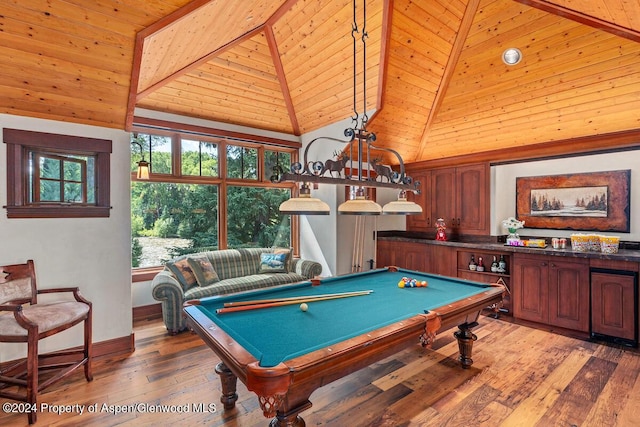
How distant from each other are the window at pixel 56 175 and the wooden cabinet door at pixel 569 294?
17.4 ft

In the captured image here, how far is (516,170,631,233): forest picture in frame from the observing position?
4102mm

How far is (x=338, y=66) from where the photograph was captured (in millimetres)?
4262

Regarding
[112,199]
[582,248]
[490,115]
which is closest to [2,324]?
[112,199]

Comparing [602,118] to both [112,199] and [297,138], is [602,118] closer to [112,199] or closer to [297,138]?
[297,138]

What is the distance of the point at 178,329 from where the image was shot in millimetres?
3793

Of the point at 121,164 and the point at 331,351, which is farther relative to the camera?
the point at 121,164

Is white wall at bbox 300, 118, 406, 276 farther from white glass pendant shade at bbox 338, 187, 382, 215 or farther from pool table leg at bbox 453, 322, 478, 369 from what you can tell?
pool table leg at bbox 453, 322, 478, 369

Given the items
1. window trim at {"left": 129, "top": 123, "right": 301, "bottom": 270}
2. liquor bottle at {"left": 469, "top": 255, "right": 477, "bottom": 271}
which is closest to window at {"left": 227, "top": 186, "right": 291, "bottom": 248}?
window trim at {"left": 129, "top": 123, "right": 301, "bottom": 270}

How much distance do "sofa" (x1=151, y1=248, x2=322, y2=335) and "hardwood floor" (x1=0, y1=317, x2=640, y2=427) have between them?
0.54 meters

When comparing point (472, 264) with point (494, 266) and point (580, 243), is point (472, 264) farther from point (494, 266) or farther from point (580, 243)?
point (580, 243)

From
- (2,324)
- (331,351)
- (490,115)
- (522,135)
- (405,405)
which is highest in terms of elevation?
(490,115)

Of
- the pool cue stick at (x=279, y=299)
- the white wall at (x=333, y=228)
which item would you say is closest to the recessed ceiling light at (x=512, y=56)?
the white wall at (x=333, y=228)

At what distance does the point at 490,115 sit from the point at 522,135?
540 mm

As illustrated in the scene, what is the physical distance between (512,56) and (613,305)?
305 cm
